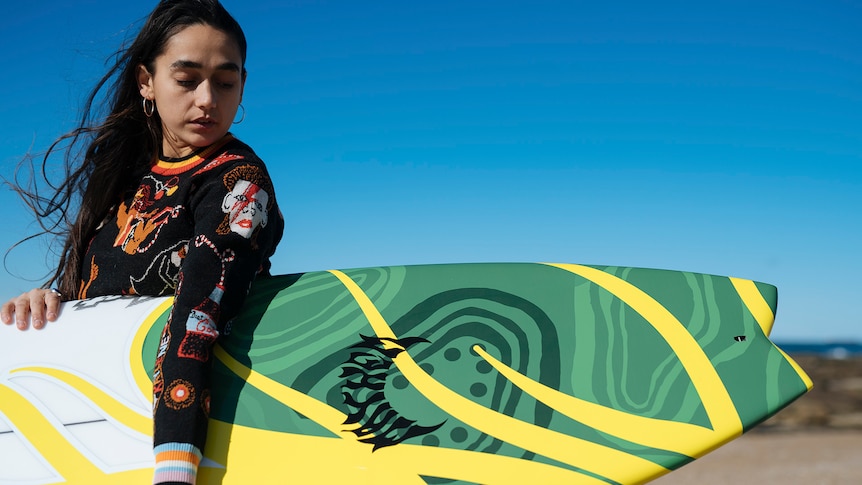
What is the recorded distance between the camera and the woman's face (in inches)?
72.0

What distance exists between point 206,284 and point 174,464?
15.8 inches

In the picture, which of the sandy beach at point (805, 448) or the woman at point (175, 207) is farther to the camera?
the sandy beach at point (805, 448)

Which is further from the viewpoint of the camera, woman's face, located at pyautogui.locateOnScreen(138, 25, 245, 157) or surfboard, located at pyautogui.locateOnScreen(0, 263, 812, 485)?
woman's face, located at pyautogui.locateOnScreen(138, 25, 245, 157)

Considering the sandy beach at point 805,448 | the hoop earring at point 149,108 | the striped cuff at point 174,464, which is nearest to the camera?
the striped cuff at point 174,464

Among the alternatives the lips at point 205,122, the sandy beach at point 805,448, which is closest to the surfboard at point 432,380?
the lips at point 205,122

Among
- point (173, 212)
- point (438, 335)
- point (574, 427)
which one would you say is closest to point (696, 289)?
point (574, 427)

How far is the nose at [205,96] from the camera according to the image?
71.6 inches

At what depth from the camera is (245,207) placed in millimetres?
1669

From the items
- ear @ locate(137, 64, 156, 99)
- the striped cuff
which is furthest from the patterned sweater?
ear @ locate(137, 64, 156, 99)

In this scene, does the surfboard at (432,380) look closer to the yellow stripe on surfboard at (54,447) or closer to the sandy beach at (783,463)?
the yellow stripe on surfboard at (54,447)

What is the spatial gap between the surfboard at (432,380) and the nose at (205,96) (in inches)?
20.1

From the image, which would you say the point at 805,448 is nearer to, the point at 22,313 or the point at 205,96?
the point at 205,96

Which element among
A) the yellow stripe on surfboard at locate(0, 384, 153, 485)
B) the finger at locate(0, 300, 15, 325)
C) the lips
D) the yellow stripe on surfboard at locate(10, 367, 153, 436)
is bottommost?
the yellow stripe on surfboard at locate(0, 384, 153, 485)

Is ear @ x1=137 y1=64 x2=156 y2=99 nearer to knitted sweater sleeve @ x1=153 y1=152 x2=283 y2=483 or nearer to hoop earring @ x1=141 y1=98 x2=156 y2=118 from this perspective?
hoop earring @ x1=141 y1=98 x2=156 y2=118
